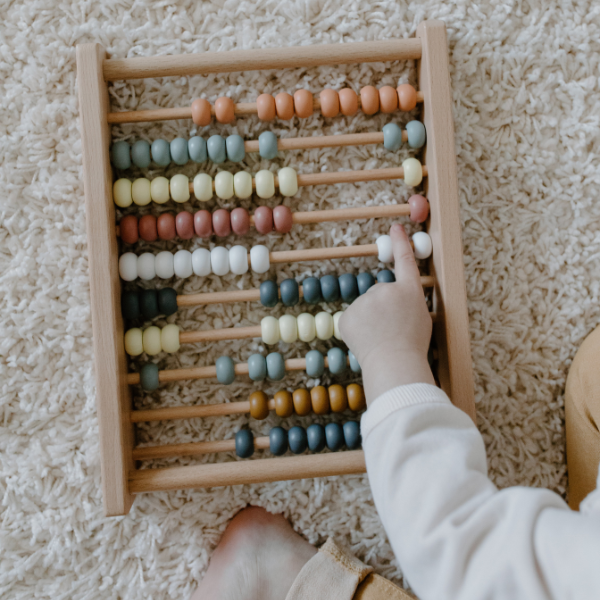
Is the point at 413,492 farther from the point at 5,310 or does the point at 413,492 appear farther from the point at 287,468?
the point at 5,310

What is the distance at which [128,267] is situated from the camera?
66 cm

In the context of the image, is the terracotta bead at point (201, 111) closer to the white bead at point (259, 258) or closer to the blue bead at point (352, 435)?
the white bead at point (259, 258)

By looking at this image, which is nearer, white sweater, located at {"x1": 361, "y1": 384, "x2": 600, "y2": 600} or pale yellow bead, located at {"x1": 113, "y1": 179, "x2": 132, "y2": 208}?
white sweater, located at {"x1": 361, "y1": 384, "x2": 600, "y2": 600}

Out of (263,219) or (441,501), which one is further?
(263,219)

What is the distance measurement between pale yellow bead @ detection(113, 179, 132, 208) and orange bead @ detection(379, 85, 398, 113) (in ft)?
1.04

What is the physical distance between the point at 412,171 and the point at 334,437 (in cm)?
33

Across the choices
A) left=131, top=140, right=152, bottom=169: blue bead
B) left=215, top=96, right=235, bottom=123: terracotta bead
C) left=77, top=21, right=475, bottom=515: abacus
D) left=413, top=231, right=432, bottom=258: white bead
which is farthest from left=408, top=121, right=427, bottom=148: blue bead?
left=131, top=140, right=152, bottom=169: blue bead

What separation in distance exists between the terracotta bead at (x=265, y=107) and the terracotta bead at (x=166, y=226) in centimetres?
16

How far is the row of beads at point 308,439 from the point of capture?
2.18 feet

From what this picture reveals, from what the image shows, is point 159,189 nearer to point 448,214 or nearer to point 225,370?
point 225,370

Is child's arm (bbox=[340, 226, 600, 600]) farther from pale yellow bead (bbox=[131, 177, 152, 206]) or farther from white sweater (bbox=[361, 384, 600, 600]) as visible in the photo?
pale yellow bead (bbox=[131, 177, 152, 206])

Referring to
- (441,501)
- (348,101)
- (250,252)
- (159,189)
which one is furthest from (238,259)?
(441,501)

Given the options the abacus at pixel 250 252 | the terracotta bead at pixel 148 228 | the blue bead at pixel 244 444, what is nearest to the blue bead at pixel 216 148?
the abacus at pixel 250 252

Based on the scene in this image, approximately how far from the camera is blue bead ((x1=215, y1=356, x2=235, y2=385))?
26.3 inches
